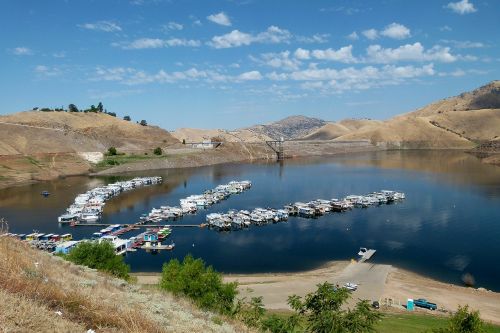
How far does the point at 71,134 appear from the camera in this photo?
14562cm

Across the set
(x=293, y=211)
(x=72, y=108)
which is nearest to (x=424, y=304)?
(x=293, y=211)

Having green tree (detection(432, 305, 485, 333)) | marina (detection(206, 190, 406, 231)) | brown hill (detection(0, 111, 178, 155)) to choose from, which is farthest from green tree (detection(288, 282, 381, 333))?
brown hill (detection(0, 111, 178, 155))

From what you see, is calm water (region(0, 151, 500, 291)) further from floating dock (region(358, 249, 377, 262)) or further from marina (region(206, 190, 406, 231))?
marina (region(206, 190, 406, 231))

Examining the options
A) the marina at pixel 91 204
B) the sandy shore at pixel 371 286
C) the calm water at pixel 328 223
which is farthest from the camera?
the marina at pixel 91 204

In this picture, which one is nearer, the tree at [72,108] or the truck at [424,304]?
the truck at [424,304]

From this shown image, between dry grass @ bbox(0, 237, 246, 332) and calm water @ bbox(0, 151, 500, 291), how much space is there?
31971 millimetres

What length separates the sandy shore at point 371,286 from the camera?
1383 inches

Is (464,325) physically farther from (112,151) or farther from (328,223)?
(112,151)

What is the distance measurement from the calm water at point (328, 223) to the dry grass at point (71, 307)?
105ft

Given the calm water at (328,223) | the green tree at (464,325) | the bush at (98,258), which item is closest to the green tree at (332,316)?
the green tree at (464,325)

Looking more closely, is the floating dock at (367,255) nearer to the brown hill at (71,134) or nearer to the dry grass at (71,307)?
the dry grass at (71,307)

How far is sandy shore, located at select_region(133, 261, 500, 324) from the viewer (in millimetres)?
35125

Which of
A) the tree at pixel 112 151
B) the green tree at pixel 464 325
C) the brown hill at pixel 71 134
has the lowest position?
the green tree at pixel 464 325

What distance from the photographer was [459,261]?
46875 mm
